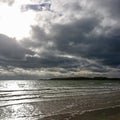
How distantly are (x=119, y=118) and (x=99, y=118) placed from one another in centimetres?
159

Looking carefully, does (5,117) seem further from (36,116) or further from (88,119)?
(88,119)

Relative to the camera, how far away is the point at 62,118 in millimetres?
18219

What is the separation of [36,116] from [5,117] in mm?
2557

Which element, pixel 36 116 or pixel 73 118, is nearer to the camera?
pixel 73 118

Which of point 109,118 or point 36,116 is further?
point 36,116

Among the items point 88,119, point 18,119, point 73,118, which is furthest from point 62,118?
point 18,119

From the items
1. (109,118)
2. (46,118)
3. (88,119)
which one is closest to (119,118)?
(109,118)

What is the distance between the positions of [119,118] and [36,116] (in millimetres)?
6817

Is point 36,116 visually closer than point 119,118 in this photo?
No

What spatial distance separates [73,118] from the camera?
1823 centimetres

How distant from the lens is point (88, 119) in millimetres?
17703

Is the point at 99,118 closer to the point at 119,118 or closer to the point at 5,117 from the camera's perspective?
the point at 119,118

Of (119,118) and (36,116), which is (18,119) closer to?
(36,116)

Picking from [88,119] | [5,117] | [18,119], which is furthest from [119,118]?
[5,117]
